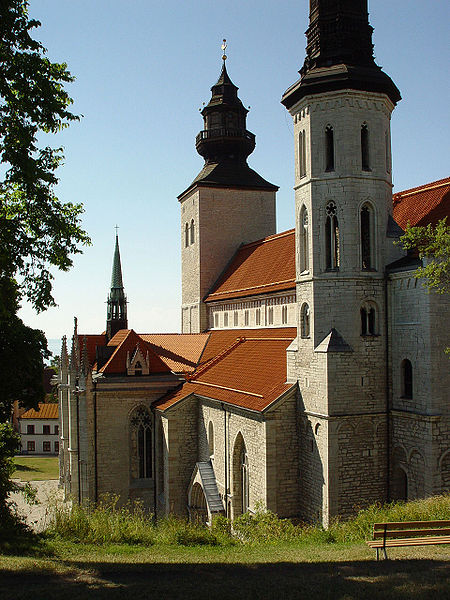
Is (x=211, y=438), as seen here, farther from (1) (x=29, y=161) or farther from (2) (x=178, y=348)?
(1) (x=29, y=161)

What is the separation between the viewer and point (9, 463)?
57.6 ft

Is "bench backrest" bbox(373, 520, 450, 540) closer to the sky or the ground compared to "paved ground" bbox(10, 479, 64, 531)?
closer to the sky

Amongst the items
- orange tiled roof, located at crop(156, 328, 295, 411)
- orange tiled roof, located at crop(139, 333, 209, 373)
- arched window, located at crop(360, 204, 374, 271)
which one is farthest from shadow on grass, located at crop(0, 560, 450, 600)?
orange tiled roof, located at crop(139, 333, 209, 373)

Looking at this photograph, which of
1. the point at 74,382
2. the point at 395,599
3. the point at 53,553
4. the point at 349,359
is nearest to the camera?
the point at 395,599

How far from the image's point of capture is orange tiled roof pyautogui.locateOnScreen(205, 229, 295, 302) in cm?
2789

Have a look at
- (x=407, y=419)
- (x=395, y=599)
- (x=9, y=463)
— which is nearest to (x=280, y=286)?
(x=407, y=419)

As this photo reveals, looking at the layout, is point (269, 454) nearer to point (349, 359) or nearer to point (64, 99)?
point (349, 359)

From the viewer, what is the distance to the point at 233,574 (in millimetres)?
10320

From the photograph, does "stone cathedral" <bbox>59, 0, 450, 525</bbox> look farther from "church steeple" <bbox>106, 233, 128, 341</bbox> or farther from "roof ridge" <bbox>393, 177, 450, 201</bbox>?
"church steeple" <bbox>106, 233, 128, 341</bbox>

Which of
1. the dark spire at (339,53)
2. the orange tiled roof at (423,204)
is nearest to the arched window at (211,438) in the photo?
the orange tiled roof at (423,204)

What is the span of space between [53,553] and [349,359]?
10235 millimetres

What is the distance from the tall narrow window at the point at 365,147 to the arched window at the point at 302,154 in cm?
191

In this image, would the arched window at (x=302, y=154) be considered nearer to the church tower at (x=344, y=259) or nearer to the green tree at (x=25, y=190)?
the church tower at (x=344, y=259)

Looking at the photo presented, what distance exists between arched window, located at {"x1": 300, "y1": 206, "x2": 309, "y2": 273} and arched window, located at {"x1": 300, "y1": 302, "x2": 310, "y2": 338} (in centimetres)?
130
